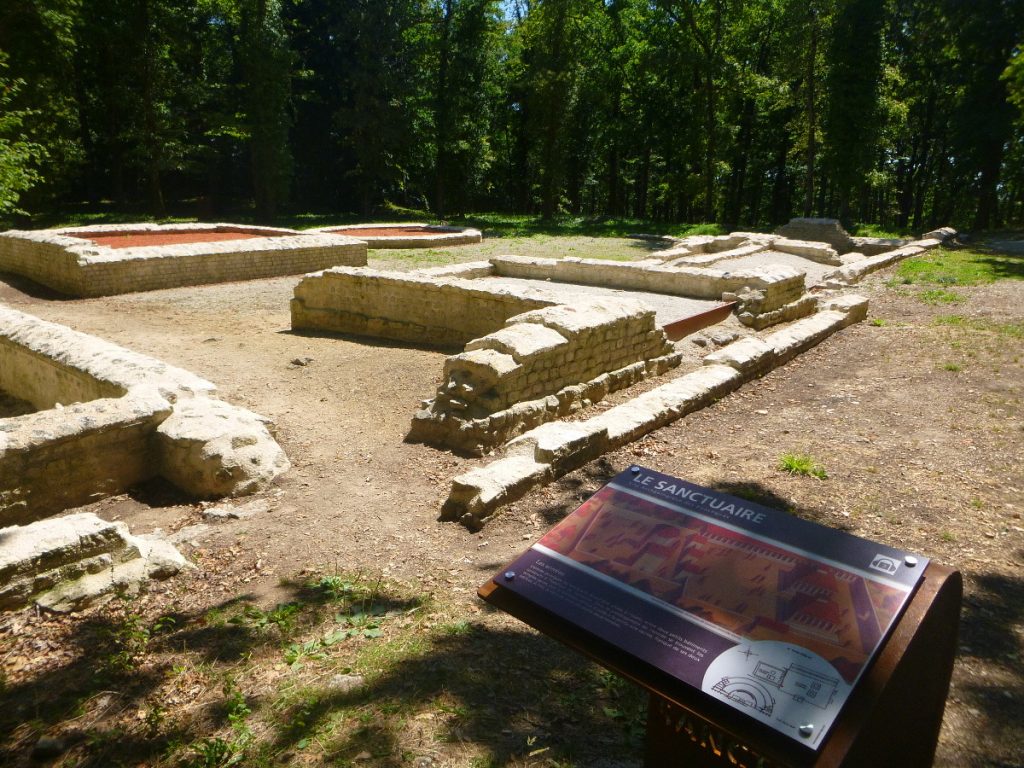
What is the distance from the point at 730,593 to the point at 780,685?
32 cm

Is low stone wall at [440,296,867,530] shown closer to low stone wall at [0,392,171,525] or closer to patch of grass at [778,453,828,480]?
patch of grass at [778,453,828,480]

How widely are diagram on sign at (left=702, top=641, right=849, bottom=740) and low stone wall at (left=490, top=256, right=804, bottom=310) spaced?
9.68m

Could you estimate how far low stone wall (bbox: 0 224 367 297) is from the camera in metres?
12.6

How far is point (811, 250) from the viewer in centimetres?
1709

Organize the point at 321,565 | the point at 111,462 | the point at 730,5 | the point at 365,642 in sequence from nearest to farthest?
1. the point at 365,642
2. the point at 321,565
3. the point at 111,462
4. the point at 730,5

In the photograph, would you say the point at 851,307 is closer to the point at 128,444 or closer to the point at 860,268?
the point at 860,268

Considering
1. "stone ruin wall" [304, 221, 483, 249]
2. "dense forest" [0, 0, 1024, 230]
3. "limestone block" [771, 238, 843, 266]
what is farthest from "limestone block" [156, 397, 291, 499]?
"dense forest" [0, 0, 1024, 230]

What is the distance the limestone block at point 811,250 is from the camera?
16.8 meters

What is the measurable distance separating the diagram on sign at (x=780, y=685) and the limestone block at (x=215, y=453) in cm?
437

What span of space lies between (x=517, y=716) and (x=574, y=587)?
89 cm

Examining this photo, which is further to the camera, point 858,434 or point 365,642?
point 858,434

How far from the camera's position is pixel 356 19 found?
1028 inches

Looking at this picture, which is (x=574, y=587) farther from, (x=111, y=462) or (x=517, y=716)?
(x=111, y=462)

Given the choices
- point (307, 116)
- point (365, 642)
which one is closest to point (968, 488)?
point (365, 642)
